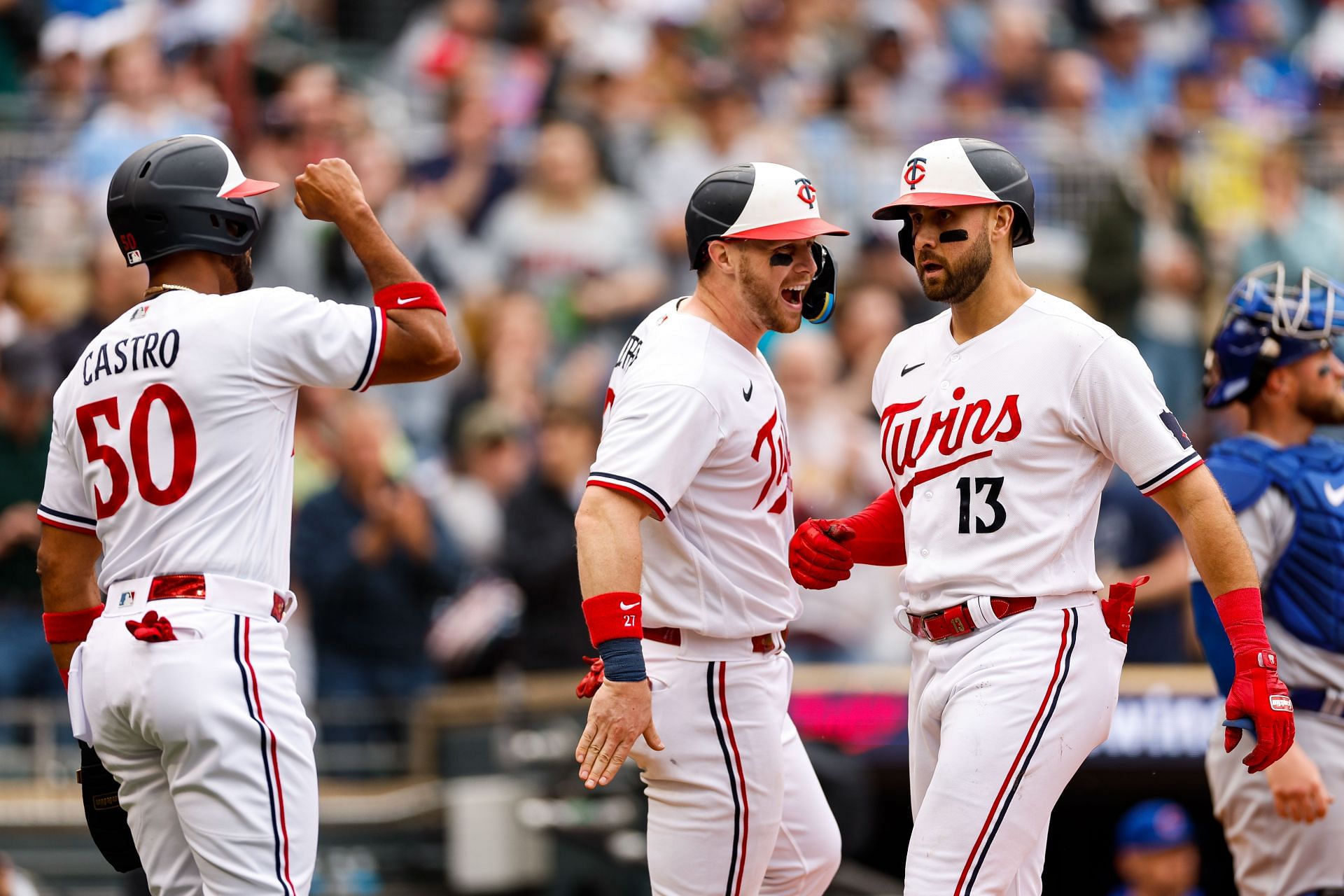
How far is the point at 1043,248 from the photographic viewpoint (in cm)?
1302

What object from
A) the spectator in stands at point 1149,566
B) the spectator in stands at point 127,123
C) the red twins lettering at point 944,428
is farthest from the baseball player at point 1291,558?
the spectator in stands at point 127,123

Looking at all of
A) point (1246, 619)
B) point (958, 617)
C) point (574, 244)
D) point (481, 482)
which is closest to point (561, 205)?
point (574, 244)

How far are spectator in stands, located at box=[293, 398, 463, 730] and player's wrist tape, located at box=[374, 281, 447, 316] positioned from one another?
474 cm

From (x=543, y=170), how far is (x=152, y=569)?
754 cm

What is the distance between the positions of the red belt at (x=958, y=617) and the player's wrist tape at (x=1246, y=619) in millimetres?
539

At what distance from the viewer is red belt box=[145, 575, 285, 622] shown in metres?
4.91

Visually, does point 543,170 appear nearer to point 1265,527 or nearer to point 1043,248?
point 1043,248

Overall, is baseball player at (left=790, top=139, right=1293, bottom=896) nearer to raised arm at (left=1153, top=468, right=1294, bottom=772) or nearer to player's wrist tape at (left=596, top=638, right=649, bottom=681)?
raised arm at (left=1153, top=468, right=1294, bottom=772)

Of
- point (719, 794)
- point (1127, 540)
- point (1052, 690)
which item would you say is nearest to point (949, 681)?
point (1052, 690)

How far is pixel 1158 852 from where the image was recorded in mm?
8336

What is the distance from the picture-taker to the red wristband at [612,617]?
499cm

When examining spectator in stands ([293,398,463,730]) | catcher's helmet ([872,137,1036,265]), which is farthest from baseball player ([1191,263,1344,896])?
spectator in stands ([293,398,463,730])

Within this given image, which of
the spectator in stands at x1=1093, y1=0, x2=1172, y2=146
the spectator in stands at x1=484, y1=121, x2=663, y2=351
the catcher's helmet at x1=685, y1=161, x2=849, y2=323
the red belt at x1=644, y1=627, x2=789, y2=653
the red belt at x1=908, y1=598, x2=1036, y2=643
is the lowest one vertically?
the red belt at x1=644, y1=627, x2=789, y2=653

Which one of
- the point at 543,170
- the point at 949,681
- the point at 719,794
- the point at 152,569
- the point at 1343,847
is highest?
the point at 543,170
